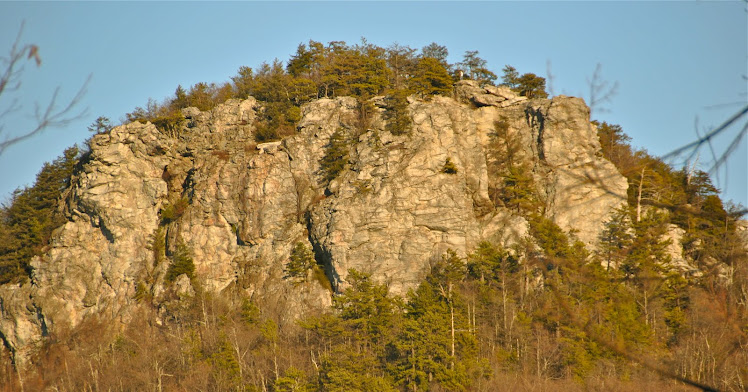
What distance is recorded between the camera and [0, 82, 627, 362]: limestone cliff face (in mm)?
40031

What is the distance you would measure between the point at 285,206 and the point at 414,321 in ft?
47.4

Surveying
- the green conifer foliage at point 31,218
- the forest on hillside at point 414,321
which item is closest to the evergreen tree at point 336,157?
the forest on hillside at point 414,321

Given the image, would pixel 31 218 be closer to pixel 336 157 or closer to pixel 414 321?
pixel 336 157

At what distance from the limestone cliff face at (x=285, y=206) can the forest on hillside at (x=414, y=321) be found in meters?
1.03

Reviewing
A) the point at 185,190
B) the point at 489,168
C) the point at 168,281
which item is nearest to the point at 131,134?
the point at 185,190

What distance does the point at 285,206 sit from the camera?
43250 mm

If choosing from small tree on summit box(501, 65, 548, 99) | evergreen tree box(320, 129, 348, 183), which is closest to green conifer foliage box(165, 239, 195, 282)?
evergreen tree box(320, 129, 348, 183)

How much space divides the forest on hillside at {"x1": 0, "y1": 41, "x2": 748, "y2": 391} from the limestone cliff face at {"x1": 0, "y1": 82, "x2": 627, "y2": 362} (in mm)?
1028

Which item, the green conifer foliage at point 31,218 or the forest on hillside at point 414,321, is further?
the green conifer foliage at point 31,218

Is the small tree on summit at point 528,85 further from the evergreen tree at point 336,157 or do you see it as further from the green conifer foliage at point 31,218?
the green conifer foliage at point 31,218

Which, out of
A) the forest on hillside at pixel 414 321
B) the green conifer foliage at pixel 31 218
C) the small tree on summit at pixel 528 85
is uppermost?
the small tree on summit at pixel 528 85

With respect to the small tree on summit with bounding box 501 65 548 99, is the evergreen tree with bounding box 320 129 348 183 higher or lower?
lower

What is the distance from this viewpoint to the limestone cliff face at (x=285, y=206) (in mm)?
40031

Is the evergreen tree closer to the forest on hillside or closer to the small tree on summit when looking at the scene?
the forest on hillside
